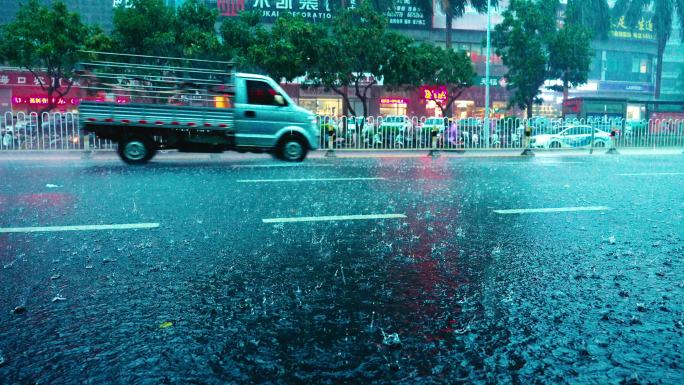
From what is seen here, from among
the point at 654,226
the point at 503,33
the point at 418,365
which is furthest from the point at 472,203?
the point at 503,33

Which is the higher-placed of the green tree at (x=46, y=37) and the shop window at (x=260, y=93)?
the green tree at (x=46, y=37)

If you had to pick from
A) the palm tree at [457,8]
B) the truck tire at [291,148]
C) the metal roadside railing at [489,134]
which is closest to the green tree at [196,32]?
the metal roadside railing at [489,134]

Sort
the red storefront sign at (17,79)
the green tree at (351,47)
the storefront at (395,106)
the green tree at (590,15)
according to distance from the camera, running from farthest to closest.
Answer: the storefront at (395,106), the red storefront sign at (17,79), the green tree at (590,15), the green tree at (351,47)

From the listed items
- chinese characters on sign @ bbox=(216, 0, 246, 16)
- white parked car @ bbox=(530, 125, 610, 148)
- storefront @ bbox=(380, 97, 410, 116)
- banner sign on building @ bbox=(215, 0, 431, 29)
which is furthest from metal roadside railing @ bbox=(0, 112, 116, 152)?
storefront @ bbox=(380, 97, 410, 116)

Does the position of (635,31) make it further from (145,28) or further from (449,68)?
(145,28)

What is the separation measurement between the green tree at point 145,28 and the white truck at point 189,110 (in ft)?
41.5

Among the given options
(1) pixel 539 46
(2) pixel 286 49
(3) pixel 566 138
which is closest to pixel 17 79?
(2) pixel 286 49

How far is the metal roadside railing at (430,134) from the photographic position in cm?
1909

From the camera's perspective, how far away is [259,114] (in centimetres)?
1452

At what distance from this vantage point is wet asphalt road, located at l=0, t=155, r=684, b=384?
8.24ft

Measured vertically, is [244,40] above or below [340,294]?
above

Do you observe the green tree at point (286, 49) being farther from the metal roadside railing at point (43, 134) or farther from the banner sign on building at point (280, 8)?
the banner sign on building at point (280, 8)

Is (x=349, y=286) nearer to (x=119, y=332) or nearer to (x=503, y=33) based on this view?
(x=119, y=332)

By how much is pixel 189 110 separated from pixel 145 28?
14.9 metres
